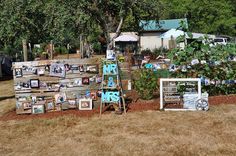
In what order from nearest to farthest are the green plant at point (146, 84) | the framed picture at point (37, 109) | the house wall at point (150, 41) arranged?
1. the framed picture at point (37, 109)
2. the green plant at point (146, 84)
3. the house wall at point (150, 41)

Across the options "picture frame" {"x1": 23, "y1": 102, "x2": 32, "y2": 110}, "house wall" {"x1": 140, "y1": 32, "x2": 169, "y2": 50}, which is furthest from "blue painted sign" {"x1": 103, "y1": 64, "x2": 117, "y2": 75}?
"house wall" {"x1": 140, "y1": 32, "x2": 169, "y2": 50}

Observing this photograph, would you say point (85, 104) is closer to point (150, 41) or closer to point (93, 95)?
point (93, 95)

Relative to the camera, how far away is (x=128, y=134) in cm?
854

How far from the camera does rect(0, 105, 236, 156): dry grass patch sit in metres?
7.45

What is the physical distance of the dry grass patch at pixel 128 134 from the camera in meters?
7.45

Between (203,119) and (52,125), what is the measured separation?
3.51m

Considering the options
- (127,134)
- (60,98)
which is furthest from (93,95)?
(127,134)

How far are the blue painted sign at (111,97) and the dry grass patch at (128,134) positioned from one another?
596 millimetres

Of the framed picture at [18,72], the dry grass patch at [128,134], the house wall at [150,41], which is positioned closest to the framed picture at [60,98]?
the dry grass patch at [128,134]

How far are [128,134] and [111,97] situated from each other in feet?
7.86

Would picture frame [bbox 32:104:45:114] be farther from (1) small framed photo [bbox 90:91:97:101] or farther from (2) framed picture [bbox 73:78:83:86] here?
(1) small framed photo [bbox 90:91:97:101]

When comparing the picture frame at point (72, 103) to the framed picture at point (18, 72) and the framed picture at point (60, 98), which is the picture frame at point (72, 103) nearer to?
the framed picture at point (60, 98)

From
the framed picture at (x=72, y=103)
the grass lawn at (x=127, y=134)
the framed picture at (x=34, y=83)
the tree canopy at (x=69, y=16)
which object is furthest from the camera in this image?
the tree canopy at (x=69, y=16)

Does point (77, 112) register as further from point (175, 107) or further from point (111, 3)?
point (111, 3)
